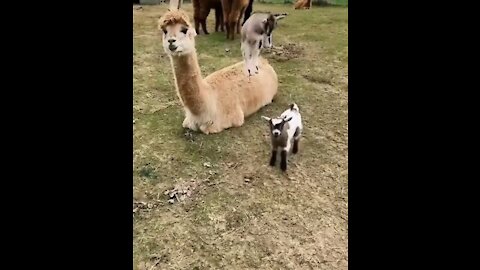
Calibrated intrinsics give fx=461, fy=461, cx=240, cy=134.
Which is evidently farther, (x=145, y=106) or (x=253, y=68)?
(x=145, y=106)

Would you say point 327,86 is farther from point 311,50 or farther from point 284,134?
point 284,134

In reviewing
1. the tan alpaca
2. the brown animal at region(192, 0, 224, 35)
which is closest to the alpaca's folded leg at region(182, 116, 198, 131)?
the tan alpaca

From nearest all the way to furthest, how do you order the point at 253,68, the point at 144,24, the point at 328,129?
the point at 253,68, the point at 328,129, the point at 144,24

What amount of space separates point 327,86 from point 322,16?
0.72 metres

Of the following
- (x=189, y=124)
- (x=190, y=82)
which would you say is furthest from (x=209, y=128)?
(x=190, y=82)

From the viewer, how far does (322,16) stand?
290cm

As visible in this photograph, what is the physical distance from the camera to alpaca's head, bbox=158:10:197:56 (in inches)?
66.0

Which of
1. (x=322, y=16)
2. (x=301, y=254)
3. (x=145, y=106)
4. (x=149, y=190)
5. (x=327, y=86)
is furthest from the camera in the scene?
(x=322, y=16)

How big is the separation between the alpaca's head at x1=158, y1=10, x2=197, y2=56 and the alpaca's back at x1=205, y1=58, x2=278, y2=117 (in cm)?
36

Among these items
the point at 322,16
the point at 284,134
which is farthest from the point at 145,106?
the point at 322,16

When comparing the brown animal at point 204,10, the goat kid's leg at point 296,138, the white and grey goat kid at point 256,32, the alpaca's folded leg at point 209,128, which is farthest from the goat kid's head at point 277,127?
the brown animal at point 204,10

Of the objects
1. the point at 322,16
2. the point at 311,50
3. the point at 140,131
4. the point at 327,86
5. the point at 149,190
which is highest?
the point at 322,16

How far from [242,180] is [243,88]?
1.95 feet

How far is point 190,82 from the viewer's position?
188 centimetres
